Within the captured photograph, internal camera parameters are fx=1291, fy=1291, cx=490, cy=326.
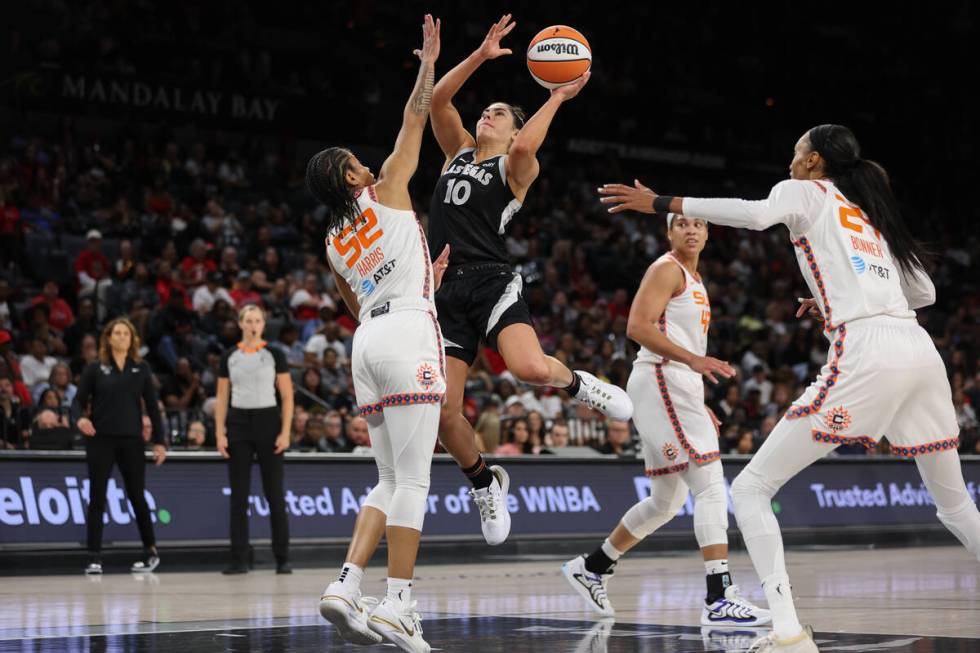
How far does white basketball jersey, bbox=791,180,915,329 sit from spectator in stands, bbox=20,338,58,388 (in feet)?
36.8

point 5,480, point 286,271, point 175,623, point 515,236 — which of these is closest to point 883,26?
point 515,236

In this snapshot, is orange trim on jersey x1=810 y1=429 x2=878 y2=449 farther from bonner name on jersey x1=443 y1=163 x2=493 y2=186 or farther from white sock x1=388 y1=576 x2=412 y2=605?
bonner name on jersey x1=443 y1=163 x2=493 y2=186

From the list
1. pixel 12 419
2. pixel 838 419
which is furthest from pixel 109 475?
pixel 838 419

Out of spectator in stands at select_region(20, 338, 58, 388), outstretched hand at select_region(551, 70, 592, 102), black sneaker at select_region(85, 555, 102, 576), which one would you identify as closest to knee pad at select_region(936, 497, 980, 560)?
outstretched hand at select_region(551, 70, 592, 102)

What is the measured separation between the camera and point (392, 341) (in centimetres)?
612

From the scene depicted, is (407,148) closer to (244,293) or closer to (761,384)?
(244,293)

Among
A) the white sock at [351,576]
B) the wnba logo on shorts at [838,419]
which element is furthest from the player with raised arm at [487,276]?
the wnba logo on shorts at [838,419]

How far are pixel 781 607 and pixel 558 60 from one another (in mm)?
→ 3450

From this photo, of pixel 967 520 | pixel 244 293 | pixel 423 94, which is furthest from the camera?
pixel 244 293

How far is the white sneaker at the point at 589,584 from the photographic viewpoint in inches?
322

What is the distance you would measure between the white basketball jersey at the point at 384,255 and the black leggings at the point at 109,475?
6234 millimetres

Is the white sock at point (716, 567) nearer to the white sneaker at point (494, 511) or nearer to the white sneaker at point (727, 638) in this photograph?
the white sneaker at point (727, 638)

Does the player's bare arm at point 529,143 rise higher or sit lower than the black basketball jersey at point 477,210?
higher

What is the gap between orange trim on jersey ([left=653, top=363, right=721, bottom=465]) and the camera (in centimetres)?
810
